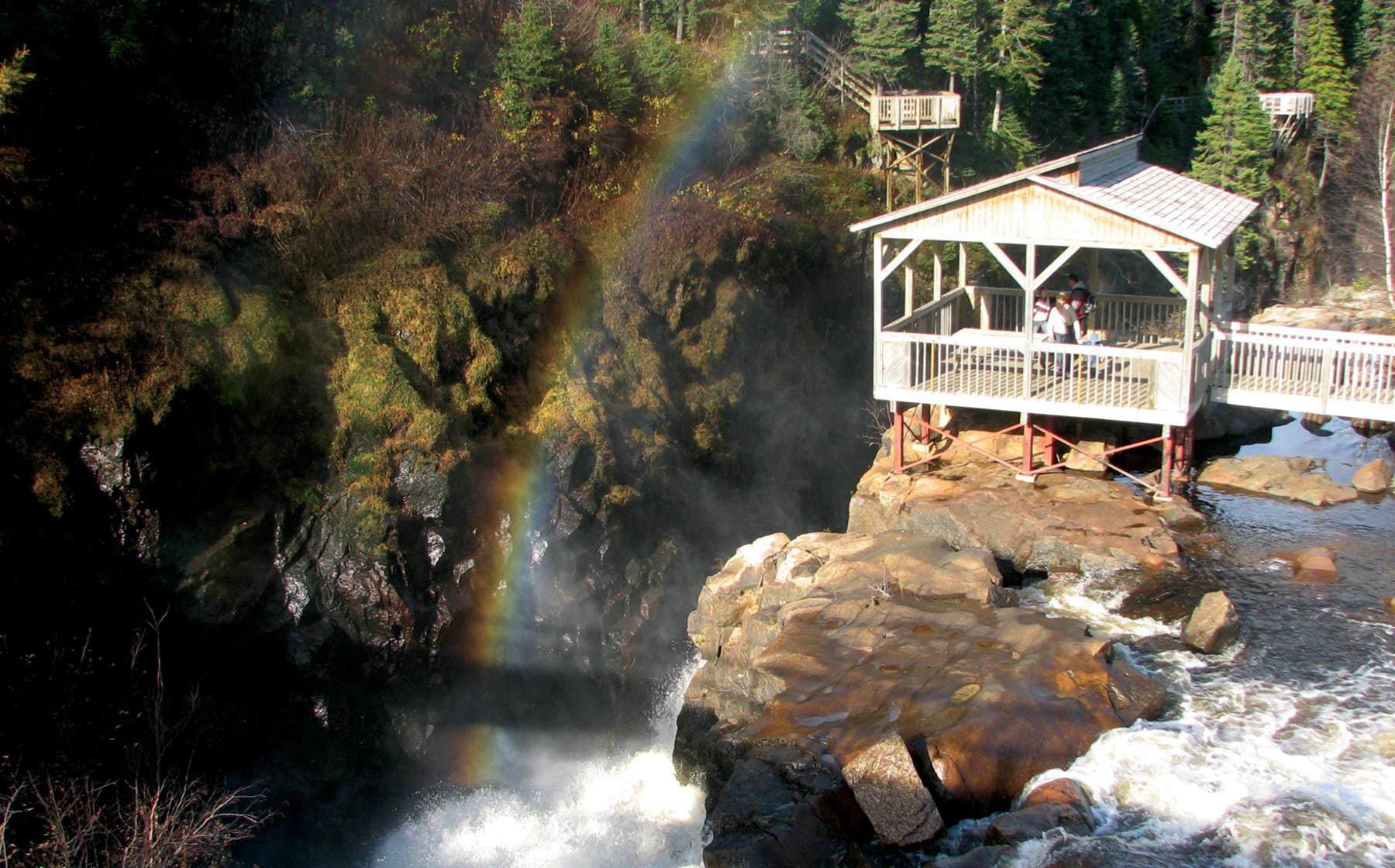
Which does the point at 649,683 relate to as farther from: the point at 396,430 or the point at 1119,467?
the point at 1119,467

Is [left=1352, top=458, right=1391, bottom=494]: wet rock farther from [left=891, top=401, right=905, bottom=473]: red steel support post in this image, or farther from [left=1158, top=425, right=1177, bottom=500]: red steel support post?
[left=891, top=401, right=905, bottom=473]: red steel support post

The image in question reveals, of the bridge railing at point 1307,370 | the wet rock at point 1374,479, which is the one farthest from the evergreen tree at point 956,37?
the wet rock at point 1374,479

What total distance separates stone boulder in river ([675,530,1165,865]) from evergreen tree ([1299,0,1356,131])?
3458 centimetres

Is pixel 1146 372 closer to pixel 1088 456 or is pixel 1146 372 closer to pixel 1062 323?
pixel 1062 323

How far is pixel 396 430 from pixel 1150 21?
122 feet

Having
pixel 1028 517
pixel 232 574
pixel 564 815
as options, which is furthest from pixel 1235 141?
pixel 232 574

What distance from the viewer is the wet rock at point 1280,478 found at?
1630 cm

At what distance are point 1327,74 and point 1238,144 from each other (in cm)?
992

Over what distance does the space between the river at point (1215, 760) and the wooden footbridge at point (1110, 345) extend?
5.94ft

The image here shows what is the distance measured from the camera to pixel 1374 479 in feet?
54.3

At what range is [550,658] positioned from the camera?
16797 mm

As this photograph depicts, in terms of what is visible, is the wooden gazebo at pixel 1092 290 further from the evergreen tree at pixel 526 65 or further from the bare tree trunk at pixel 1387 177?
the bare tree trunk at pixel 1387 177

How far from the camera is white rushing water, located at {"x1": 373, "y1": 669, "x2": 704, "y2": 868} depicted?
1384 centimetres

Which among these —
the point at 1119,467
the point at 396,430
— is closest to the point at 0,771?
the point at 396,430
